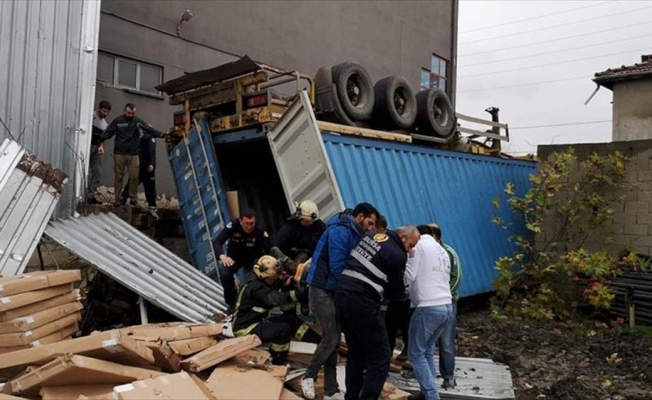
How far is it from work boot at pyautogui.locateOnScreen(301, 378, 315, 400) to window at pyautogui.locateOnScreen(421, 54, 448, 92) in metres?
14.9

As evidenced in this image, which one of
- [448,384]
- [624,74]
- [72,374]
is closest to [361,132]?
[448,384]

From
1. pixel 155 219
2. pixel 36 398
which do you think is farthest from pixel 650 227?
pixel 36 398

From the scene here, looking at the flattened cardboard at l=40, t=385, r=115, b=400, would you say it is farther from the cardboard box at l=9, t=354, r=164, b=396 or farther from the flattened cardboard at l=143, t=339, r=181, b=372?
the flattened cardboard at l=143, t=339, r=181, b=372

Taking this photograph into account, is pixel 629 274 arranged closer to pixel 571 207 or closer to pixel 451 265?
pixel 571 207

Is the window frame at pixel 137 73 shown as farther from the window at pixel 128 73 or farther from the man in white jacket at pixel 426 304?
the man in white jacket at pixel 426 304

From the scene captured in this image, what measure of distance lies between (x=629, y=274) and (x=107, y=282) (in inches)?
262

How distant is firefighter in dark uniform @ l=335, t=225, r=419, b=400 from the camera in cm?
421

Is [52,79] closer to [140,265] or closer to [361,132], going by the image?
[140,265]

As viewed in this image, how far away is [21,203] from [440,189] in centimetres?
503

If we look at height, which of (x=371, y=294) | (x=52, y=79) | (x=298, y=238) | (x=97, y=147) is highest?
(x=52, y=79)

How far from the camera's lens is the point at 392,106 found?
7.80 meters

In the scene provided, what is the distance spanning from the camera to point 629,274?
25.5 feet

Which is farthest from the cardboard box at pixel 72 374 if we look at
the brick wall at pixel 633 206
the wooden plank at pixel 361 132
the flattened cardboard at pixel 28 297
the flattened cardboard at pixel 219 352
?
the brick wall at pixel 633 206

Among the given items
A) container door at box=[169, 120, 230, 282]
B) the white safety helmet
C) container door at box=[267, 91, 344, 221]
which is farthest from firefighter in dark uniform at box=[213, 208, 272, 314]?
container door at box=[169, 120, 230, 282]
